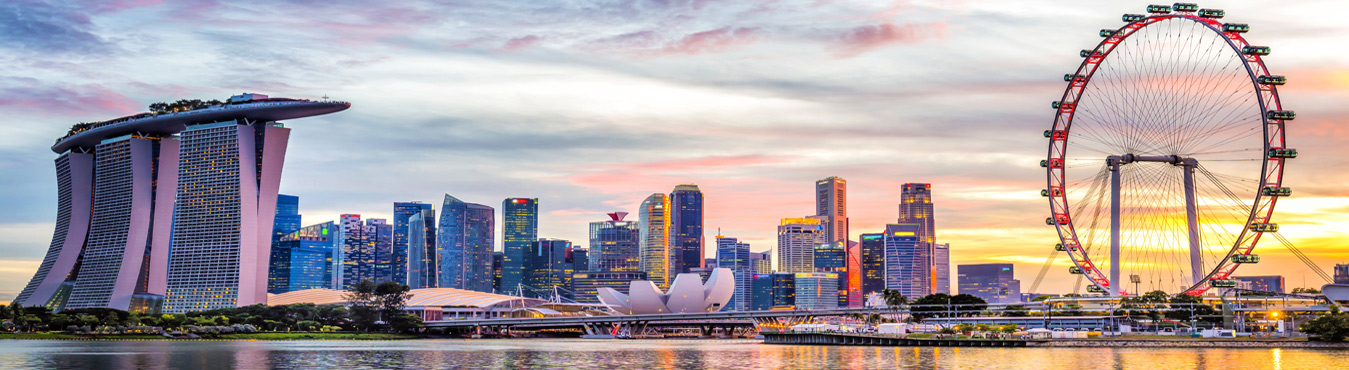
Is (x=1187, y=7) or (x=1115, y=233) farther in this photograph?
(x=1115, y=233)

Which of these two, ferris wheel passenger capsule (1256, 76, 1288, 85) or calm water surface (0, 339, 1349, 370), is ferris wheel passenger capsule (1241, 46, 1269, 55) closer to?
ferris wheel passenger capsule (1256, 76, 1288, 85)

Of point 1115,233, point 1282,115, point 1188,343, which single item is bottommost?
point 1188,343

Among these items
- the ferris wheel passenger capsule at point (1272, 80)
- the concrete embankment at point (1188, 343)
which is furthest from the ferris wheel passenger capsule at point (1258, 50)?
the concrete embankment at point (1188, 343)

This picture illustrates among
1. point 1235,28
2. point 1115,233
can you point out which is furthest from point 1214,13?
point 1115,233

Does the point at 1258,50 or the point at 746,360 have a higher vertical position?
the point at 1258,50

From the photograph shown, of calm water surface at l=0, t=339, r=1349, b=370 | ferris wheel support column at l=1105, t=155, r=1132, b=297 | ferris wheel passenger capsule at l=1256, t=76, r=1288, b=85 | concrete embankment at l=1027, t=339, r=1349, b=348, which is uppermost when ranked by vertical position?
ferris wheel passenger capsule at l=1256, t=76, r=1288, b=85

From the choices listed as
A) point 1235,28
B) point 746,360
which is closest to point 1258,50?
point 1235,28

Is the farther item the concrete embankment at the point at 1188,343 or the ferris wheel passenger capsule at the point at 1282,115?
the concrete embankment at the point at 1188,343

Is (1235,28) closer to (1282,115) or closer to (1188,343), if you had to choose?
(1282,115)

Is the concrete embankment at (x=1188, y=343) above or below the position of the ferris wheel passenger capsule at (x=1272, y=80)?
below

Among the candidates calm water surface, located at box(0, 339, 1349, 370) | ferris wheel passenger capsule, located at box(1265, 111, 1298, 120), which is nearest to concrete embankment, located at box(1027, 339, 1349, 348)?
calm water surface, located at box(0, 339, 1349, 370)

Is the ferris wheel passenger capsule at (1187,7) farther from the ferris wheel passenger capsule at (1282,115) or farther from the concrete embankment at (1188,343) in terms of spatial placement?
the concrete embankment at (1188,343)

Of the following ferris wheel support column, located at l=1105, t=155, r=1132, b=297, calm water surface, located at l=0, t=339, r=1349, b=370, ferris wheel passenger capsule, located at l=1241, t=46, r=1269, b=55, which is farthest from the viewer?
ferris wheel support column, located at l=1105, t=155, r=1132, b=297

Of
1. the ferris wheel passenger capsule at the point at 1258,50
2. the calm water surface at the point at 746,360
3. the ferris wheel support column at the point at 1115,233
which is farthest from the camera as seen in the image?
the ferris wheel support column at the point at 1115,233
